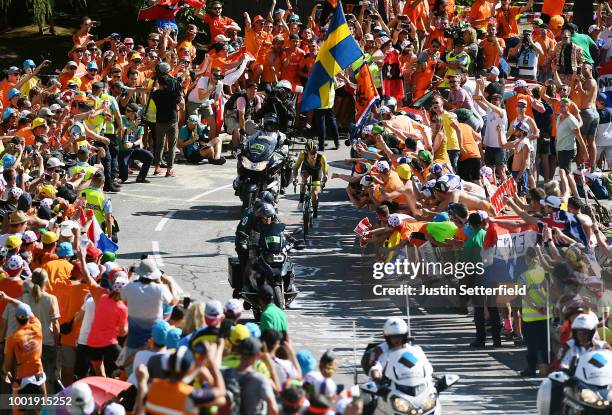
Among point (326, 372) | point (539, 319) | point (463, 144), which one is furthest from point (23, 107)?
point (326, 372)

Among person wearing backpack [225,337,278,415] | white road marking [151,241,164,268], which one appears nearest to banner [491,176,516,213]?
white road marking [151,241,164,268]

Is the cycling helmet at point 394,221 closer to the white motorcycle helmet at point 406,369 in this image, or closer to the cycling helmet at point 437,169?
the cycling helmet at point 437,169

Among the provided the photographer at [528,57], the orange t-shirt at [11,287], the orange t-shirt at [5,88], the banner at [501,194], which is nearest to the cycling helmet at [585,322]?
the banner at [501,194]

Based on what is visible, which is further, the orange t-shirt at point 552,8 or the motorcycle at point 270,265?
the orange t-shirt at point 552,8

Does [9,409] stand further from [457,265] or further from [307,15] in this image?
[307,15]

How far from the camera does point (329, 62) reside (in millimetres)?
25766

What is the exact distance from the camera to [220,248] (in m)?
24.5

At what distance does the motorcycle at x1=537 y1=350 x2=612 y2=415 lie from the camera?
15.2 metres

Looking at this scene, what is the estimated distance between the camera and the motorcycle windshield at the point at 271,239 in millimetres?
20141

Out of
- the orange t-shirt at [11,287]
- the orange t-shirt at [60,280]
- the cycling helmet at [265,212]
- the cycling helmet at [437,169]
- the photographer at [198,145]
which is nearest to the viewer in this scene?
the orange t-shirt at [11,287]

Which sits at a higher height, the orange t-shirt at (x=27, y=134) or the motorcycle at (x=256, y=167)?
the orange t-shirt at (x=27, y=134)

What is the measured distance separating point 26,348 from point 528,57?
691 inches

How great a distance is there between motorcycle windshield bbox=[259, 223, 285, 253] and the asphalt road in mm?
1109

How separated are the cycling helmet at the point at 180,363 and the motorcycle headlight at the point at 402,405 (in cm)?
292
